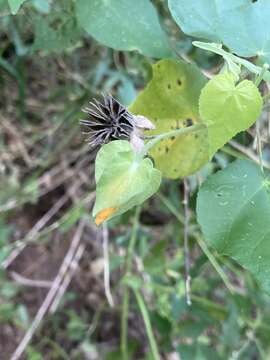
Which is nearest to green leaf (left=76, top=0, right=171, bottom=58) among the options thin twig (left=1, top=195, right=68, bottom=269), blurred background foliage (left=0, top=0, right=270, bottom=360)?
blurred background foliage (left=0, top=0, right=270, bottom=360)

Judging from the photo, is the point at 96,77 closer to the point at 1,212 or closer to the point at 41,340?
the point at 1,212

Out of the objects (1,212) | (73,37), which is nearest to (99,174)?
(73,37)

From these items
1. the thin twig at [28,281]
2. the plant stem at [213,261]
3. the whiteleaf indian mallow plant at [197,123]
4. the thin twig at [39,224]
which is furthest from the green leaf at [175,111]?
the thin twig at [28,281]

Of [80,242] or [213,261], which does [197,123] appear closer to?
[213,261]

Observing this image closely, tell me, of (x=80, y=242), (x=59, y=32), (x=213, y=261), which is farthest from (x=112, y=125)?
(x=80, y=242)

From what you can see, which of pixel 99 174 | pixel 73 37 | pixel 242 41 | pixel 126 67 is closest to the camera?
pixel 99 174

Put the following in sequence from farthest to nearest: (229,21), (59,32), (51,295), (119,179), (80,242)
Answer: (80,242), (51,295), (59,32), (229,21), (119,179)
